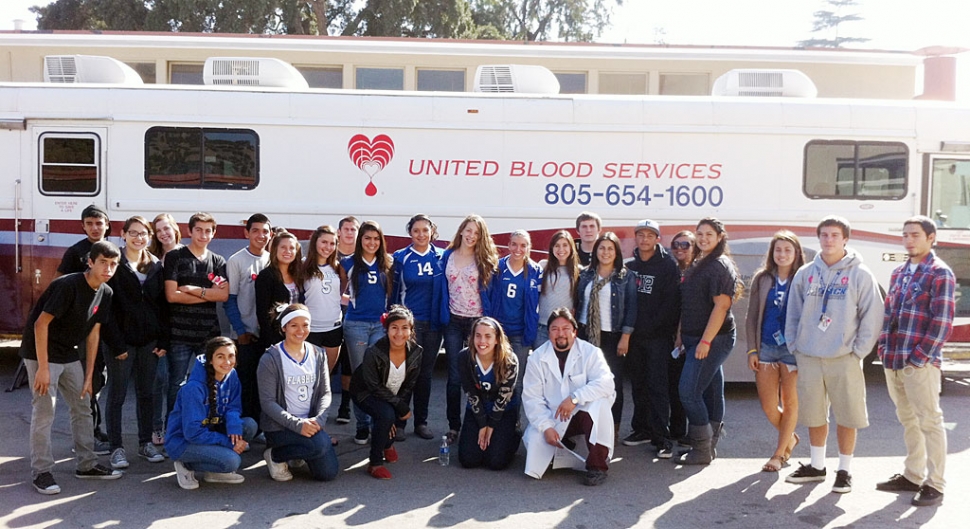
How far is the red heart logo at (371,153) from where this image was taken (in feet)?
28.9

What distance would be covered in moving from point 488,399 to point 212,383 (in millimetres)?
1927

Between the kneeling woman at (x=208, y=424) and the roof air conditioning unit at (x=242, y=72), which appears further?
the roof air conditioning unit at (x=242, y=72)

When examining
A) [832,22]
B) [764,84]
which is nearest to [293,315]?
[764,84]

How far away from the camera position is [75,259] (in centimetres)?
659

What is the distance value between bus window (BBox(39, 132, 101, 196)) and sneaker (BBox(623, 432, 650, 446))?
18.9 ft

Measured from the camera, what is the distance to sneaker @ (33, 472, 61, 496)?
5.45 meters

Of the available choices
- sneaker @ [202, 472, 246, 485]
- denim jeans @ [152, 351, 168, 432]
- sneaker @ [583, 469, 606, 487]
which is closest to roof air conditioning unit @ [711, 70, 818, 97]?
sneaker @ [583, 469, 606, 487]

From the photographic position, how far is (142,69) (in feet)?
39.2

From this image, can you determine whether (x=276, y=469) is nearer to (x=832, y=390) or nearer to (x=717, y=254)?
(x=717, y=254)

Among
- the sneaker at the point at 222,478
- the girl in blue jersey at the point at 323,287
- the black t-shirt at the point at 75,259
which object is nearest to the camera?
the sneaker at the point at 222,478

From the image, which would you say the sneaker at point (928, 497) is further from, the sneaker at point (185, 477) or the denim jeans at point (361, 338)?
the sneaker at point (185, 477)

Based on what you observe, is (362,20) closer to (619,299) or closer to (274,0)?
(274,0)

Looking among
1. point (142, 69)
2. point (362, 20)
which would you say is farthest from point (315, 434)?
point (362, 20)

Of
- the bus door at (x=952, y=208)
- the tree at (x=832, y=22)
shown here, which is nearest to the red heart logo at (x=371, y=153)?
the bus door at (x=952, y=208)
